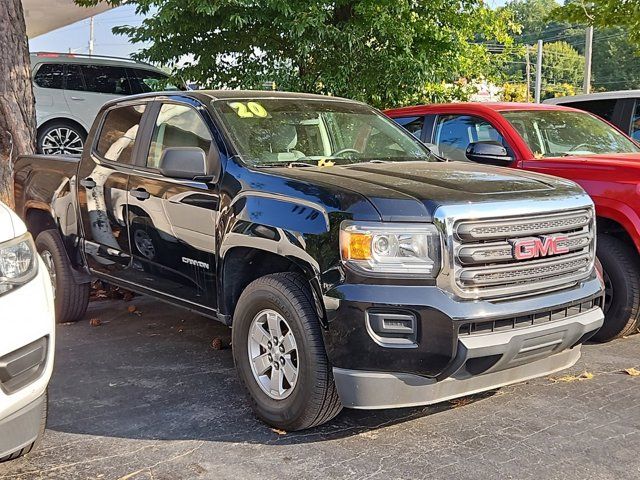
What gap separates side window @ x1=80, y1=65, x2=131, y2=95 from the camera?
13328 mm

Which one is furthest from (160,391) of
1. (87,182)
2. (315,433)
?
(87,182)

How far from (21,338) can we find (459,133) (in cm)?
485

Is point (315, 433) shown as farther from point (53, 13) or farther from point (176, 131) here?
point (53, 13)

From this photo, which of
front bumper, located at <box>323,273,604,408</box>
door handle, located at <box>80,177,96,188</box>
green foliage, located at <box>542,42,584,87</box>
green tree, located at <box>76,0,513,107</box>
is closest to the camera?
front bumper, located at <box>323,273,604,408</box>

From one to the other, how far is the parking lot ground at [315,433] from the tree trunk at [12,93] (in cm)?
336

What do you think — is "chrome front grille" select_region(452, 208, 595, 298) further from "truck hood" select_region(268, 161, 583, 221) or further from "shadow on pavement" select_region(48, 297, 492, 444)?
"shadow on pavement" select_region(48, 297, 492, 444)

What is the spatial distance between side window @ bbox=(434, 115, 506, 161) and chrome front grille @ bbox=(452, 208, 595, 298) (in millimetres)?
2647

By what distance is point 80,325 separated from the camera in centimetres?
610

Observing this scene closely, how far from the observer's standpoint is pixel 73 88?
1318cm

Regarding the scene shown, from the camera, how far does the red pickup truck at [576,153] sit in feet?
17.4

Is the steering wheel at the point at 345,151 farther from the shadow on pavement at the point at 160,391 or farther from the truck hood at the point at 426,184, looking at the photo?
the shadow on pavement at the point at 160,391

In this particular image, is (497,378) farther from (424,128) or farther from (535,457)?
(424,128)

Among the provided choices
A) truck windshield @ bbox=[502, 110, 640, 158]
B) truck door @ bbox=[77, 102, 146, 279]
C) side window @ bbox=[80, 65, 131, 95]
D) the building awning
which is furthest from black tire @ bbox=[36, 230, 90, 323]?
the building awning

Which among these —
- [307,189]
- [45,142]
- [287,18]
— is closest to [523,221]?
[307,189]
